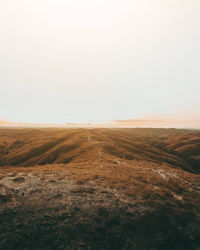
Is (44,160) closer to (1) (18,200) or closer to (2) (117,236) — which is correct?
(1) (18,200)

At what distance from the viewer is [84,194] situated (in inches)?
464

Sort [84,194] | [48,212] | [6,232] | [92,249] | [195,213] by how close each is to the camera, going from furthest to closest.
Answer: [84,194] → [195,213] → [48,212] → [6,232] → [92,249]

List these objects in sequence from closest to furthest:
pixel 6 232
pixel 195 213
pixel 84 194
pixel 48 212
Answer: pixel 6 232 < pixel 48 212 < pixel 195 213 < pixel 84 194

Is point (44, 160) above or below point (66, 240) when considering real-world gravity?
below

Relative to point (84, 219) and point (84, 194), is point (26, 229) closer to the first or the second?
point (84, 219)

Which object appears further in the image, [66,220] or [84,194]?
[84,194]

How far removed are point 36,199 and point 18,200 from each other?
1451 millimetres

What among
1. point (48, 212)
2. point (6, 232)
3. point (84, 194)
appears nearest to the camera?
point (6, 232)

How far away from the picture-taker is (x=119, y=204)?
10336 mm

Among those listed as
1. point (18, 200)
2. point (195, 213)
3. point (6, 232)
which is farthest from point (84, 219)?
point (195, 213)

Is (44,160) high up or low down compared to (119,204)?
down

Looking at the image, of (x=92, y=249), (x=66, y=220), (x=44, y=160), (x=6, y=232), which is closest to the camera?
(x=92, y=249)

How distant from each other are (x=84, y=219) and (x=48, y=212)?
2.77 meters

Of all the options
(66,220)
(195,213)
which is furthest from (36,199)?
(195,213)
